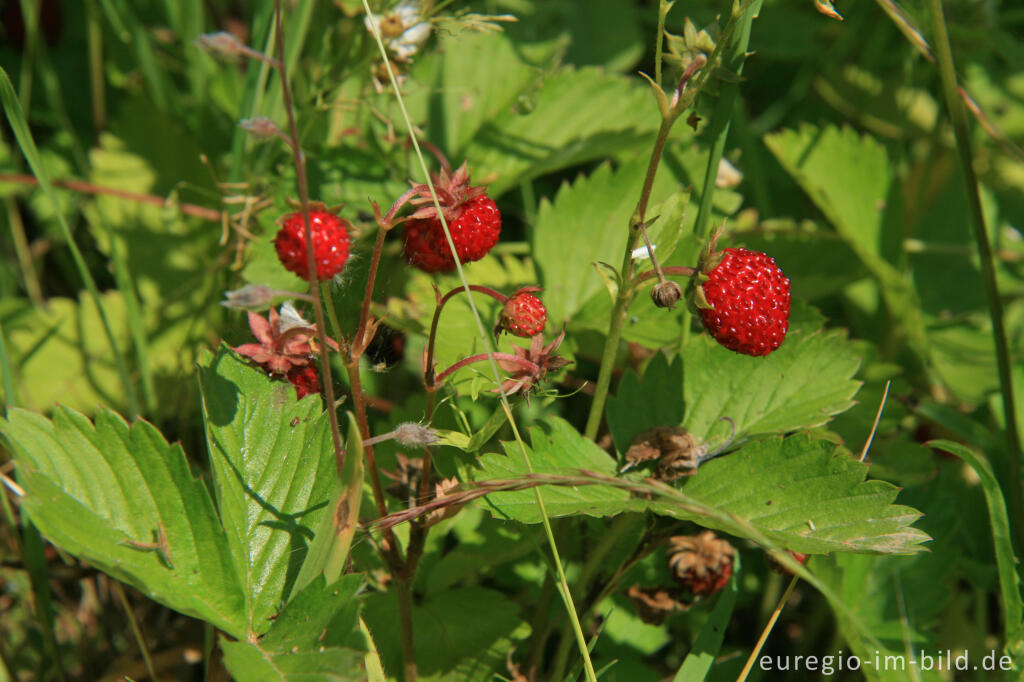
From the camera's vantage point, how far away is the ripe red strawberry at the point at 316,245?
101cm

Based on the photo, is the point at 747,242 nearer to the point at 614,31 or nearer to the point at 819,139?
the point at 819,139

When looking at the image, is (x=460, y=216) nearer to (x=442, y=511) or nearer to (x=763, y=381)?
(x=442, y=511)

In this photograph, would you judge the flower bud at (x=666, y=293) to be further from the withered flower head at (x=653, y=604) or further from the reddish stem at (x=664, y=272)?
the withered flower head at (x=653, y=604)

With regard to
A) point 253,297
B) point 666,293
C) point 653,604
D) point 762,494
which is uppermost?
point 253,297

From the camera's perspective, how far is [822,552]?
1133mm

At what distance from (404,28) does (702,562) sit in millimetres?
1218

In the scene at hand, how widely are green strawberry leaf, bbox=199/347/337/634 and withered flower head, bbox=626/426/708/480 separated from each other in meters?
0.48

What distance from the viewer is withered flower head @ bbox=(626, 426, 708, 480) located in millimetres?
1295

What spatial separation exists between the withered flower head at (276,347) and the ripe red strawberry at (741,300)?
0.57 m

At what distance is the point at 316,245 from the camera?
1010 millimetres

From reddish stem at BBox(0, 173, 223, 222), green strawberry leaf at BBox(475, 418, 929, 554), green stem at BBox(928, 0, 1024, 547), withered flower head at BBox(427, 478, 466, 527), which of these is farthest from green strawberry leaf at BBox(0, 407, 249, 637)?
green stem at BBox(928, 0, 1024, 547)

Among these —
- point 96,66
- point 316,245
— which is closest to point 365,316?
point 316,245

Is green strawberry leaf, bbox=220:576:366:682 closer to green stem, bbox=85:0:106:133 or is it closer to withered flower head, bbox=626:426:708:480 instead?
withered flower head, bbox=626:426:708:480

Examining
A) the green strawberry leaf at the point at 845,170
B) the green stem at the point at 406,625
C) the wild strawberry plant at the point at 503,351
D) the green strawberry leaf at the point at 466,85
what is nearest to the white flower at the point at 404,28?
the wild strawberry plant at the point at 503,351
